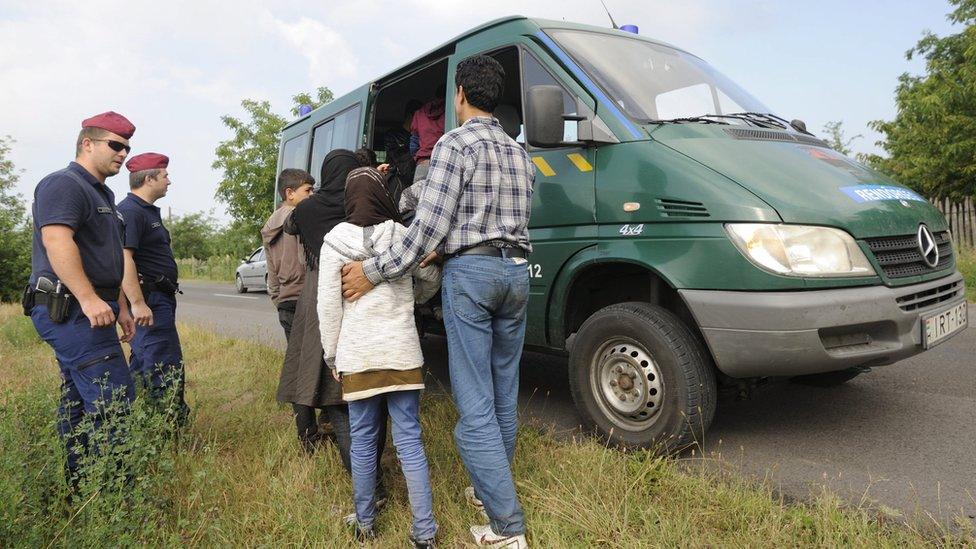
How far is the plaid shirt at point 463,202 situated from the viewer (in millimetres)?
2467

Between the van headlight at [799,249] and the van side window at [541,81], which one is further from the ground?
the van side window at [541,81]

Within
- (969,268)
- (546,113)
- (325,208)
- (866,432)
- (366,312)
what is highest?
(546,113)

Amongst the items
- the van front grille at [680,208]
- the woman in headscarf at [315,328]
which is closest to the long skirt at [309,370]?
the woman in headscarf at [315,328]

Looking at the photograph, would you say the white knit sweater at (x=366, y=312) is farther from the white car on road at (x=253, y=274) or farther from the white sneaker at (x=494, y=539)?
the white car on road at (x=253, y=274)

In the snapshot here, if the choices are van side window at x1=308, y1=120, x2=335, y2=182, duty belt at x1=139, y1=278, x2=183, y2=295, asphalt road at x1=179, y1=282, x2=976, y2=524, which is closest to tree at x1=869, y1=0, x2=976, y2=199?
asphalt road at x1=179, y1=282, x2=976, y2=524

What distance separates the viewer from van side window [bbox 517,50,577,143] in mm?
3631

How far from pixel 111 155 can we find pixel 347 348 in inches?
63.6

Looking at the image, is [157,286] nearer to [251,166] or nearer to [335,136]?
[335,136]

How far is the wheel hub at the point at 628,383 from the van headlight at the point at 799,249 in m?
0.72

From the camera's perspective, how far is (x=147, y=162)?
405cm

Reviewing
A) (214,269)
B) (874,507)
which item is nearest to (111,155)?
(874,507)

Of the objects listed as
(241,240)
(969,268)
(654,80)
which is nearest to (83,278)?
(654,80)

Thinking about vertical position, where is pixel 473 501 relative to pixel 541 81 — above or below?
below

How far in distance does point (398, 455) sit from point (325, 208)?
1345 millimetres
